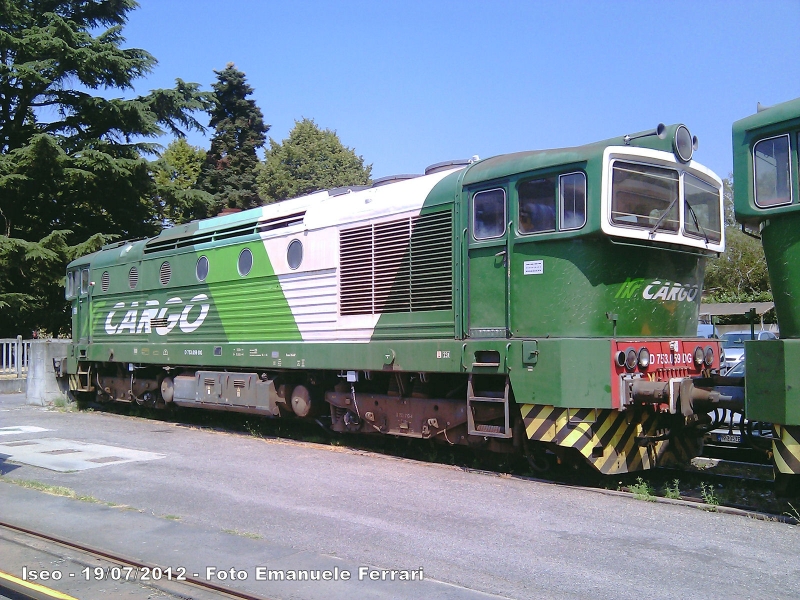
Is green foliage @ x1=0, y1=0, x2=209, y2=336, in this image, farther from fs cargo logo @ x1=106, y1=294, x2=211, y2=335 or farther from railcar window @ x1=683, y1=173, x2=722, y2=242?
railcar window @ x1=683, y1=173, x2=722, y2=242

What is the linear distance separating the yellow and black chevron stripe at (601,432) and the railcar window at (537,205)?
6.95ft

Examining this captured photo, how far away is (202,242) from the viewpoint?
14281 millimetres

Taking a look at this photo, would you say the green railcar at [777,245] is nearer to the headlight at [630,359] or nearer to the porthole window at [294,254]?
the headlight at [630,359]

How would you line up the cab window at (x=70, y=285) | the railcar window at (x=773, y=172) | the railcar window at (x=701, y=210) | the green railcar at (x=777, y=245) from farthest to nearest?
the cab window at (x=70, y=285), the railcar window at (x=701, y=210), the railcar window at (x=773, y=172), the green railcar at (x=777, y=245)

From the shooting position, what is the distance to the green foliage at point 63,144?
2755cm

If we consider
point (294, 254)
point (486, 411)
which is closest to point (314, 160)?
point (294, 254)

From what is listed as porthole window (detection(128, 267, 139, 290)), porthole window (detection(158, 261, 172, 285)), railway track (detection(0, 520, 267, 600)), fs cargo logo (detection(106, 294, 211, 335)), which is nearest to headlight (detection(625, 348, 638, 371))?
railway track (detection(0, 520, 267, 600))

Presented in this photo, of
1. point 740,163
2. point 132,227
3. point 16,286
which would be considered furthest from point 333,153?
point 740,163

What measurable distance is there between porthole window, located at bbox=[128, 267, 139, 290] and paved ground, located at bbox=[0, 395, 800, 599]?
6632mm

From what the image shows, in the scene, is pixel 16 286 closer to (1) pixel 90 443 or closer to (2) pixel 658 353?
(1) pixel 90 443

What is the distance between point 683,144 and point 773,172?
6.45ft

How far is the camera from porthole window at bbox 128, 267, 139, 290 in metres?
16.2

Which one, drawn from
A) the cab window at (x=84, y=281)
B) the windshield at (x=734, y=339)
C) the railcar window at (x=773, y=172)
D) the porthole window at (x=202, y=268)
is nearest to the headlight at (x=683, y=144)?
the railcar window at (x=773, y=172)

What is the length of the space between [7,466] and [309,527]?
5621 millimetres
